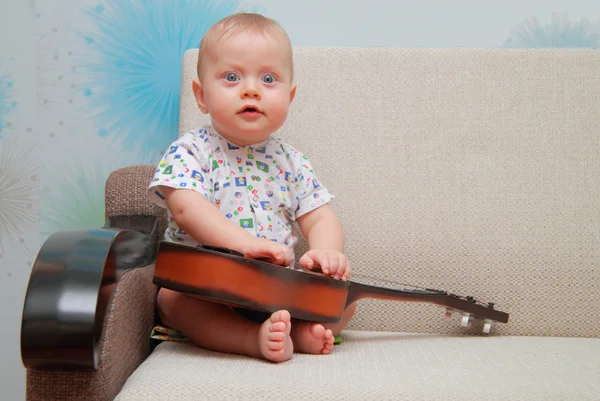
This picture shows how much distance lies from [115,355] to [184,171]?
385 millimetres

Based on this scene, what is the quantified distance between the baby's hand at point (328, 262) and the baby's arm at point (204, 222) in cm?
8

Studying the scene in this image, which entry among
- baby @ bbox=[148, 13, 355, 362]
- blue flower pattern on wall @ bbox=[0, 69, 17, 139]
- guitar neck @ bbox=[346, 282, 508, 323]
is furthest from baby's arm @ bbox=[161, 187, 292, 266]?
blue flower pattern on wall @ bbox=[0, 69, 17, 139]

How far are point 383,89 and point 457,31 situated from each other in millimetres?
381

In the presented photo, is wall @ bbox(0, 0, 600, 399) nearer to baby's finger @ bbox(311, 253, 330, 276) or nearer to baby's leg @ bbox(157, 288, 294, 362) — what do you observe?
baby's leg @ bbox(157, 288, 294, 362)

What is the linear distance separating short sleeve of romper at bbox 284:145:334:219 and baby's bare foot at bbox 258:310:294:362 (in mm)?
384

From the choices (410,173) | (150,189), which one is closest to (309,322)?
(150,189)

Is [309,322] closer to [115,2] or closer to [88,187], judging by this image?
[88,187]

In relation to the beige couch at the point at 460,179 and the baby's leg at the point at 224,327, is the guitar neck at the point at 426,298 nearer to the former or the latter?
the beige couch at the point at 460,179

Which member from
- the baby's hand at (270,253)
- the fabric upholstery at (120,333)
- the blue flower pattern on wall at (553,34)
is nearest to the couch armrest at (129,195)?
the fabric upholstery at (120,333)

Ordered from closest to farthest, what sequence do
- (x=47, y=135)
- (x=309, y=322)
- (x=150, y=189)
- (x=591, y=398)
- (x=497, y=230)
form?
(x=591, y=398), (x=309, y=322), (x=150, y=189), (x=497, y=230), (x=47, y=135)

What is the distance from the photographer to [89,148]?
1662mm

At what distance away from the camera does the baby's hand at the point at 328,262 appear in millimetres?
1036

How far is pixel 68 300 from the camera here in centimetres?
79

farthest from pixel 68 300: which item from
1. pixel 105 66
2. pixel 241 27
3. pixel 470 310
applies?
pixel 105 66
